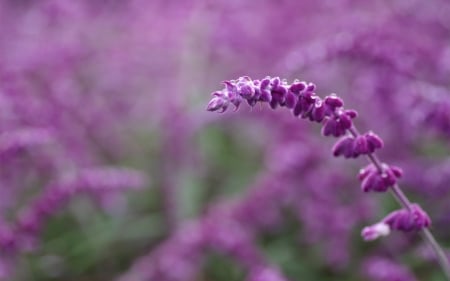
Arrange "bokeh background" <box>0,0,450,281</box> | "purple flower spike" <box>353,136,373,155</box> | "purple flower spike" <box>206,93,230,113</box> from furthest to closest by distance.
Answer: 1. "bokeh background" <box>0,0,450,281</box>
2. "purple flower spike" <box>353,136,373,155</box>
3. "purple flower spike" <box>206,93,230,113</box>

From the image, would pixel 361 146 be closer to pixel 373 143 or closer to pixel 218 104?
pixel 373 143

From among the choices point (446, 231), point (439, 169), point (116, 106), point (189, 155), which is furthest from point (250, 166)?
point (439, 169)

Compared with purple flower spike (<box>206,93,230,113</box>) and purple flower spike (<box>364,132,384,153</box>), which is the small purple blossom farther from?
purple flower spike (<box>206,93,230,113</box>)

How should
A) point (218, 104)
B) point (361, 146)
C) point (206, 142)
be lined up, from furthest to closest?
point (206, 142) → point (361, 146) → point (218, 104)

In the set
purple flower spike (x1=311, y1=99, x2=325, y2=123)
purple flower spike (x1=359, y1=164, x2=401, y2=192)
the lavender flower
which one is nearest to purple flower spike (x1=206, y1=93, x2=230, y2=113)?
the lavender flower

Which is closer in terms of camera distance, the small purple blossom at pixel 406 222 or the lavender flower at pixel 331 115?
the lavender flower at pixel 331 115

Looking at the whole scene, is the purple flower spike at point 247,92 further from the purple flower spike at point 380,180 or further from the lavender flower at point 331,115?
the purple flower spike at point 380,180

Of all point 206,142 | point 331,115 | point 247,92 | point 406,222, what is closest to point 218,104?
point 247,92

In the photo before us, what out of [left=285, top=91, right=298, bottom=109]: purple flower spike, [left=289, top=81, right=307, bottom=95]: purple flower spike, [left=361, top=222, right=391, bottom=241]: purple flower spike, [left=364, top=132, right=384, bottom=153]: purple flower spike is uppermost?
[left=289, top=81, right=307, bottom=95]: purple flower spike

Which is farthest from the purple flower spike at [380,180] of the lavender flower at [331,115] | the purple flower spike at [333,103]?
the purple flower spike at [333,103]
